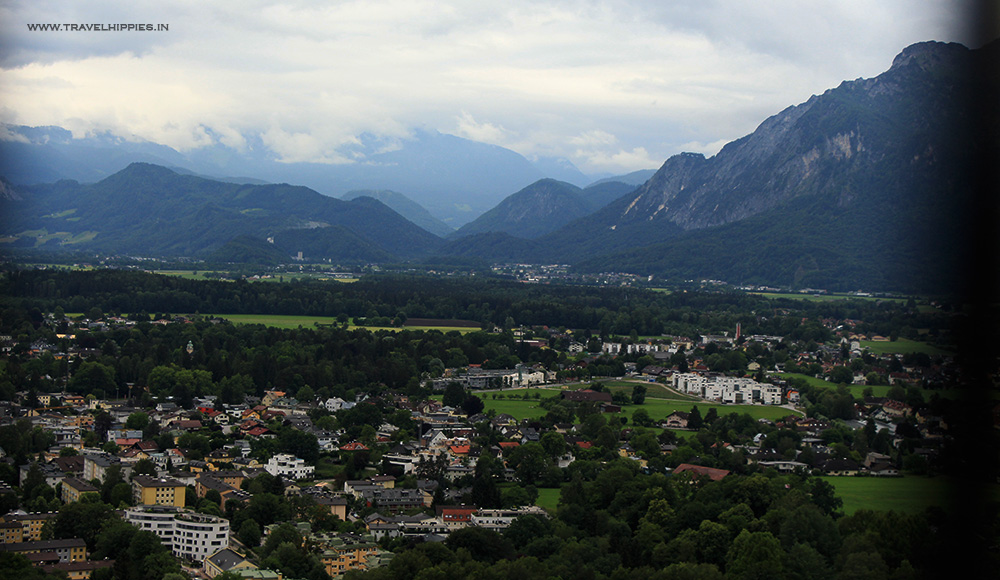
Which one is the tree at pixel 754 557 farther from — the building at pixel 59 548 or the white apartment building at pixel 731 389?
the white apartment building at pixel 731 389

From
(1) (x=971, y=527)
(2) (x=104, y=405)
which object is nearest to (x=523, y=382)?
(2) (x=104, y=405)

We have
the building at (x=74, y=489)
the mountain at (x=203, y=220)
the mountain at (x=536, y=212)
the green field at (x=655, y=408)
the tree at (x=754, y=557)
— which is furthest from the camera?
the mountain at (x=536, y=212)

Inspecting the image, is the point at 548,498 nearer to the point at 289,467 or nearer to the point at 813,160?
the point at 289,467

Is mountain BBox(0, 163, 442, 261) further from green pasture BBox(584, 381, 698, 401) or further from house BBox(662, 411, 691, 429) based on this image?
house BBox(662, 411, 691, 429)

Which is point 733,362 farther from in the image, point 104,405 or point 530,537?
point 530,537

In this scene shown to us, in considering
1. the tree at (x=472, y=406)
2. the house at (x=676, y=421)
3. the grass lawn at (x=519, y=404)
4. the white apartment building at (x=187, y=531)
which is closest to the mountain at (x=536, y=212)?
the grass lawn at (x=519, y=404)

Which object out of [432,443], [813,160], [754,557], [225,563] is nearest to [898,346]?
[432,443]
